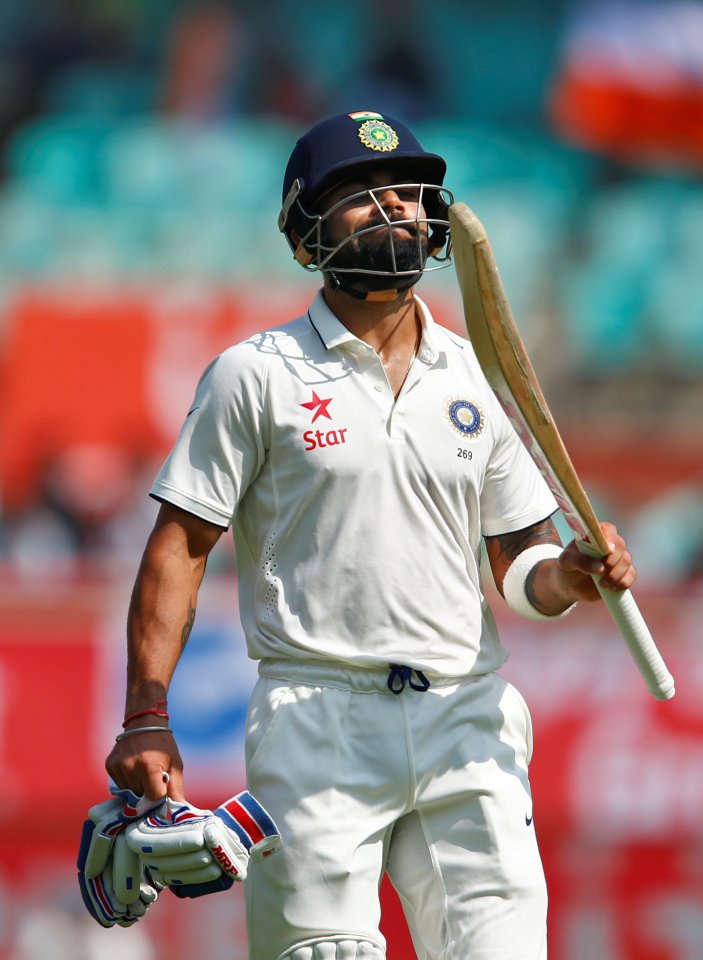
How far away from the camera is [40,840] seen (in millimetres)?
6031

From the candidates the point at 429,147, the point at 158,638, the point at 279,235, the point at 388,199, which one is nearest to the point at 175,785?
the point at 158,638

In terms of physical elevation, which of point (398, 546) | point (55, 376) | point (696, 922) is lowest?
point (696, 922)

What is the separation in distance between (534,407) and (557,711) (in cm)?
391

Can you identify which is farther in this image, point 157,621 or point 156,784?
point 157,621

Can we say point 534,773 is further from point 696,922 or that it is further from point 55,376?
point 55,376

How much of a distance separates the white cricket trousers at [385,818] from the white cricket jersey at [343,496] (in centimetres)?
8

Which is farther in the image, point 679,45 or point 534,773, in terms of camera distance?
point 679,45

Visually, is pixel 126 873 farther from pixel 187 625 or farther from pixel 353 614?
pixel 353 614

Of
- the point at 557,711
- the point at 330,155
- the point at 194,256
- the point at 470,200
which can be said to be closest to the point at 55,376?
the point at 194,256

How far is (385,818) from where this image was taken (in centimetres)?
258

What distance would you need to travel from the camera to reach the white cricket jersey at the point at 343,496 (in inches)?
104

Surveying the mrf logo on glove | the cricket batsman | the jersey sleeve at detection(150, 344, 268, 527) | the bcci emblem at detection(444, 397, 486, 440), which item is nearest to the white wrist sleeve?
the cricket batsman

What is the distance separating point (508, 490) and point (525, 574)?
0.16 meters

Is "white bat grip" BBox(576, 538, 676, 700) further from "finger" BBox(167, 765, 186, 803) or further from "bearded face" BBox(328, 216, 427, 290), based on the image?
"finger" BBox(167, 765, 186, 803)
